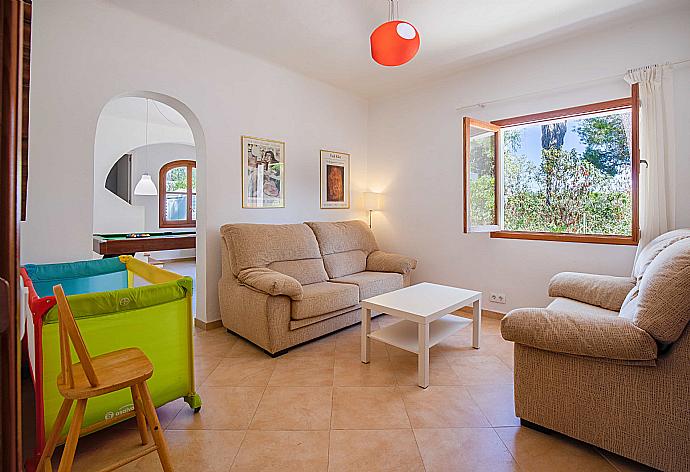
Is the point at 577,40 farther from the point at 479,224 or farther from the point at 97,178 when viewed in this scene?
the point at 97,178

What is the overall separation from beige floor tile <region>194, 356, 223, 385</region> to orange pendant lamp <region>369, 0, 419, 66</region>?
251 cm

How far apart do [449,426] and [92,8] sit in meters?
3.79

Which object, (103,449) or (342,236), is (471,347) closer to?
(342,236)

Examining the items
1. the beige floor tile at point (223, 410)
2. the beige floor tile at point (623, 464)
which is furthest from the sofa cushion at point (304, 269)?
the beige floor tile at point (623, 464)

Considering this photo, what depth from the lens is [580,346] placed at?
5.27ft

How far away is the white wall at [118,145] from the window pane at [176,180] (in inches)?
69.1

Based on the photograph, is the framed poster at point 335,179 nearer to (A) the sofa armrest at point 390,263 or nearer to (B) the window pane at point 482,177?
(A) the sofa armrest at point 390,263

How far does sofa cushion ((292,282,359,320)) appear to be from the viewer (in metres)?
2.84

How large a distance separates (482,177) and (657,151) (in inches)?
54.1

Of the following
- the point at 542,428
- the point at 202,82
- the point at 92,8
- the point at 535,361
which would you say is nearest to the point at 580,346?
the point at 535,361

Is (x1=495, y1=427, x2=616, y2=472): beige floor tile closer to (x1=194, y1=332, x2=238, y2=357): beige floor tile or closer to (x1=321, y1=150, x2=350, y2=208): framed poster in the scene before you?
(x1=194, y1=332, x2=238, y2=357): beige floor tile

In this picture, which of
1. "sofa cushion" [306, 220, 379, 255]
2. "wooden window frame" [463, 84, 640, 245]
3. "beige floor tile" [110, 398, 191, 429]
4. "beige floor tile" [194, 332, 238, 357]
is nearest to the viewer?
"beige floor tile" [110, 398, 191, 429]

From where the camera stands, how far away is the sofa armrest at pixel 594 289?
2.45m

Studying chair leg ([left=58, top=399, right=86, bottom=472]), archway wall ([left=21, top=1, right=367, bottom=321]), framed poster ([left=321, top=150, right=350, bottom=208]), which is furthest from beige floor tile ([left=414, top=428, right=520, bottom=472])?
framed poster ([left=321, top=150, right=350, bottom=208])
